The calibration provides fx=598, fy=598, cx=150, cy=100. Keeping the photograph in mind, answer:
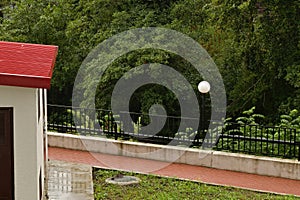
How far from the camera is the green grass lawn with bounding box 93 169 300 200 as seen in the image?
10.8m

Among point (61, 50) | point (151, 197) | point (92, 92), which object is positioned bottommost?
point (151, 197)

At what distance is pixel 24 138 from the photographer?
8.52 m

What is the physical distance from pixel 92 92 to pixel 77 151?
11.5ft

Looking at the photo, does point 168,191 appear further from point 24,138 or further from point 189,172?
point 24,138

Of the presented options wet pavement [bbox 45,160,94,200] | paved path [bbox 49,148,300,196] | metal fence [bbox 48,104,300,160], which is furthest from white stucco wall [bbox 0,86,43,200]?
metal fence [bbox 48,104,300,160]

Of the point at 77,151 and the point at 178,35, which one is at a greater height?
the point at 178,35

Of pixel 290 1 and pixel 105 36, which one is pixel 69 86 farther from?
pixel 290 1

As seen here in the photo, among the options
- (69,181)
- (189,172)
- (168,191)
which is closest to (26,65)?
(69,181)

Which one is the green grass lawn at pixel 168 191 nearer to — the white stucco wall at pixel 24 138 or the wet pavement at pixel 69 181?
the wet pavement at pixel 69 181

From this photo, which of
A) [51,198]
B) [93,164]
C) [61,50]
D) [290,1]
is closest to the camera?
[51,198]

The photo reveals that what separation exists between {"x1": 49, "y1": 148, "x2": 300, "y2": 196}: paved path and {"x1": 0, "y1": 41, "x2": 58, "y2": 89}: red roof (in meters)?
3.92

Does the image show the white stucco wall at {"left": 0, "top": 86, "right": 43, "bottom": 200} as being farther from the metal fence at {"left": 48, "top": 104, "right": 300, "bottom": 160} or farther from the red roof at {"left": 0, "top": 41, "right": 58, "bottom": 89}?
the metal fence at {"left": 48, "top": 104, "right": 300, "bottom": 160}

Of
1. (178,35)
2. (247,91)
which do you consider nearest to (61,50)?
(178,35)

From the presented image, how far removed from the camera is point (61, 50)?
67.4 feet
